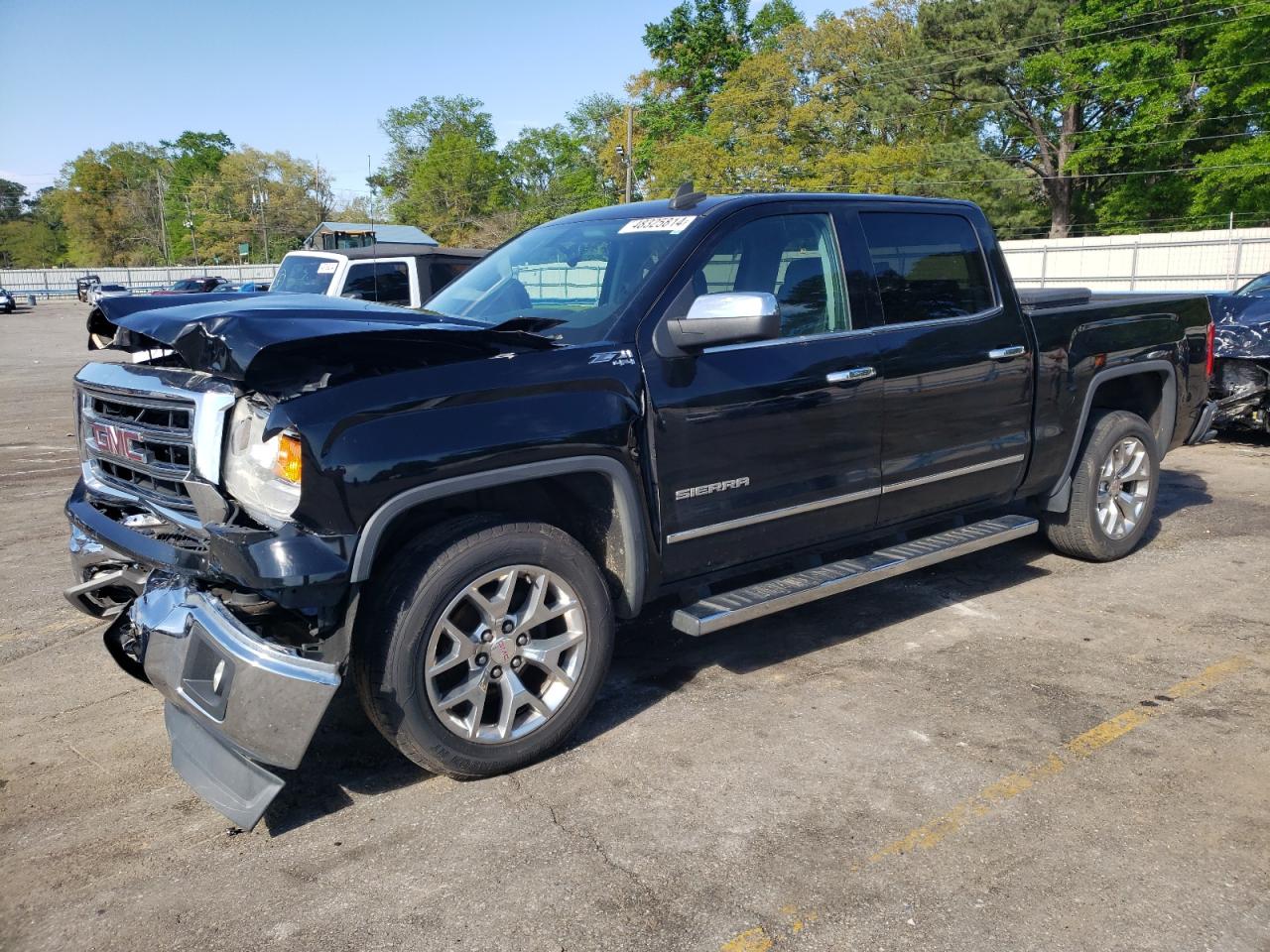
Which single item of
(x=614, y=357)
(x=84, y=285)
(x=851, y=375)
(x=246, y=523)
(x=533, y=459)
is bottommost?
(x=246, y=523)

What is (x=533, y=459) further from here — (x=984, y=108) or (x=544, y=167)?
(x=544, y=167)

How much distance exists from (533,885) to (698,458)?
64.0 inches

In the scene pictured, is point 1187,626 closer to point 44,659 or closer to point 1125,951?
point 1125,951

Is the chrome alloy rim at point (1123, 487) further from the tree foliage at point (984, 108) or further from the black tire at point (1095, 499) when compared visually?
the tree foliage at point (984, 108)

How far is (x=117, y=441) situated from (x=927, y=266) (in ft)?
11.7

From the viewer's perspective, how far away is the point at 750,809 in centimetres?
324

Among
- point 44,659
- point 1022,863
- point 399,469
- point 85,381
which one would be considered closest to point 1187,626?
point 1022,863

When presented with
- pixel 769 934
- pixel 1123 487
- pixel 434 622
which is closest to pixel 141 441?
pixel 434 622

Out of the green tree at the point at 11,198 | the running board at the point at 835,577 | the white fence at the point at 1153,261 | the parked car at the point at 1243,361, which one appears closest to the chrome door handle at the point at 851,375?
the running board at the point at 835,577

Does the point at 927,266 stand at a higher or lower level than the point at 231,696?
higher

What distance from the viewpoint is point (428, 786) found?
344cm

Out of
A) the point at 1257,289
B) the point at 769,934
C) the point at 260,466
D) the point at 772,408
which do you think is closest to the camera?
the point at 769,934

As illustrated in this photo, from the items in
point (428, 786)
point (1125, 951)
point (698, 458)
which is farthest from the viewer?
point (698, 458)

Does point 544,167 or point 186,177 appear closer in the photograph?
point 544,167
